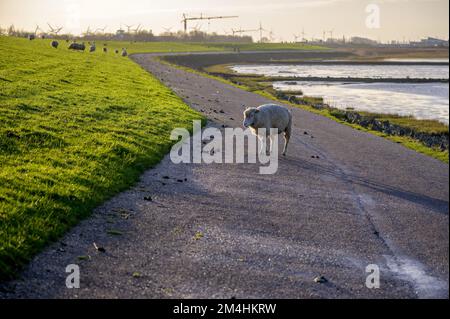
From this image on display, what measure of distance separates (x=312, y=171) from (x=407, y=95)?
129 feet

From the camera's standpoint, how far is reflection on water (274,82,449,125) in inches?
1485

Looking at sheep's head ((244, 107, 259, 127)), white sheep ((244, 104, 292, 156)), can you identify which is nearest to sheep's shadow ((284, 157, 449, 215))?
white sheep ((244, 104, 292, 156))

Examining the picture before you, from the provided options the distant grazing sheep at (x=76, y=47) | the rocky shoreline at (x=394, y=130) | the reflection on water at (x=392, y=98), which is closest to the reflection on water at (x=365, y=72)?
the reflection on water at (x=392, y=98)

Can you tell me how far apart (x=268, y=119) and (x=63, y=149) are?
8759 mm

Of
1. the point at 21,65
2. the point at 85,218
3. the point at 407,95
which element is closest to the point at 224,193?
the point at 85,218

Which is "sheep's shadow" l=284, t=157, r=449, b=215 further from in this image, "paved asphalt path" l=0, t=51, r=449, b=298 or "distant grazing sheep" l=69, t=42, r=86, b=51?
"distant grazing sheep" l=69, t=42, r=86, b=51

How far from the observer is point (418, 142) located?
84.0 ft

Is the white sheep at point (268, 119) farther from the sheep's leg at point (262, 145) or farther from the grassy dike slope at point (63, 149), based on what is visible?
the grassy dike slope at point (63, 149)

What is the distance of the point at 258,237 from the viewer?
11.4m

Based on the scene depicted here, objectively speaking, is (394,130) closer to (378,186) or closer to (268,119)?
(268,119)

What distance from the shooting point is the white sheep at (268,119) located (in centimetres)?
2080

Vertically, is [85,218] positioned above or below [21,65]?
below

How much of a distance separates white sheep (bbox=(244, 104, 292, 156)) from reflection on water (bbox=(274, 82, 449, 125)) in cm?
1184

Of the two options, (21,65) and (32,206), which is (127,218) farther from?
(21,65)
